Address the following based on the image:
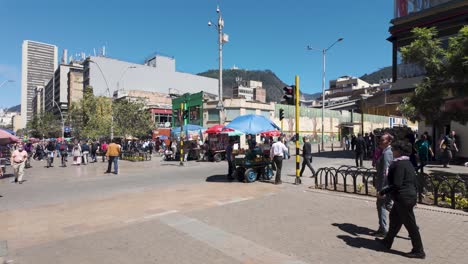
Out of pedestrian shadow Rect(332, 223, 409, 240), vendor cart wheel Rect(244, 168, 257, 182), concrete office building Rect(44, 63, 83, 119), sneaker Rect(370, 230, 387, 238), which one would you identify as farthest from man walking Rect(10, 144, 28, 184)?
concrete office building Rect(44, 63, 83, 119)

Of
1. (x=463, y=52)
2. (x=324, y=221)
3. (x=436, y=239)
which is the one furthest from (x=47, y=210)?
(x=463, y=52)

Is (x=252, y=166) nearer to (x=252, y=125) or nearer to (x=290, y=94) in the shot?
(x=252, y=125)

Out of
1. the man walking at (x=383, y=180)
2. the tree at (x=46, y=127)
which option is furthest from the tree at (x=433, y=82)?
the tree at (x=46, y=127)

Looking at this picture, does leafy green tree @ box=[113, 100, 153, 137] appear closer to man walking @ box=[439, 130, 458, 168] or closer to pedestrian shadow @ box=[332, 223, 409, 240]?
man walking @ box=[439, 130, 458, 168]

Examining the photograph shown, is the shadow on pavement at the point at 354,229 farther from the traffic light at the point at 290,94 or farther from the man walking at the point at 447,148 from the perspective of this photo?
the man walking at the point at 447,148

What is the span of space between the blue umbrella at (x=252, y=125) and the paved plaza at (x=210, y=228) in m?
3.51

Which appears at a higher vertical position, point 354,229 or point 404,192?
point 404,192

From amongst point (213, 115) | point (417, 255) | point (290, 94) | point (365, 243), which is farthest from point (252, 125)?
point (213, 115)

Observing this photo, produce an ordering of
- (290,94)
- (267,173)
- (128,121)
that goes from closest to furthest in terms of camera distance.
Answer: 1. (290,94)
2. (267,173)
3. (128,121)

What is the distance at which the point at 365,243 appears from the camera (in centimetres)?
538

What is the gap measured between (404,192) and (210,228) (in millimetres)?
3494

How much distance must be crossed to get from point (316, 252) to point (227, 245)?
1.43 metres

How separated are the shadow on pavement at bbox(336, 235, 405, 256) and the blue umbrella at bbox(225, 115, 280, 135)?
7884mm

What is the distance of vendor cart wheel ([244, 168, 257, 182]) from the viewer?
39.1ft
